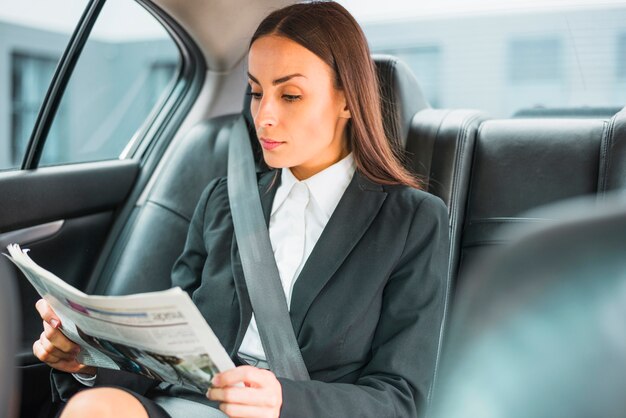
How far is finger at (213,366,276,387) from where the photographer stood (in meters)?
0.96

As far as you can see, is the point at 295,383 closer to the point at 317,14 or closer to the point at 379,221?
the point at 379,221

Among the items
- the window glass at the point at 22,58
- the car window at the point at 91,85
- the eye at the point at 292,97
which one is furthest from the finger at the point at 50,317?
the window glass at the point at 22,58

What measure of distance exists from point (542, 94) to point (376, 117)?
0.76 metres

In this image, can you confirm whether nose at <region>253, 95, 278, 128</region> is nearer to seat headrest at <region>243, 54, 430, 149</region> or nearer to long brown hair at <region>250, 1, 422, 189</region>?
long brown hair at <region>250, 1, 422, 189</region>

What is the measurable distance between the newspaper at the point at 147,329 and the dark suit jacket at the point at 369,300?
276 mm

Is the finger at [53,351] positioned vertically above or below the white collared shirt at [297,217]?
below

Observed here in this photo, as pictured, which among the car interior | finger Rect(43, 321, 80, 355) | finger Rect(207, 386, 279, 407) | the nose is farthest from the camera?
the car interior

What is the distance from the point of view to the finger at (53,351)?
132 cm

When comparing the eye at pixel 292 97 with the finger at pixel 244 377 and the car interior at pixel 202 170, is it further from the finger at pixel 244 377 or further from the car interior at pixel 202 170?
the finger at pixel 244 377

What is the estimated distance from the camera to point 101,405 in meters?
1.08

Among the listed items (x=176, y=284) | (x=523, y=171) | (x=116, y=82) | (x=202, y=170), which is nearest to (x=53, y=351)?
(x=176, y=284)

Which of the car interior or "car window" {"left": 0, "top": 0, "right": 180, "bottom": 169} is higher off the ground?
the car interior

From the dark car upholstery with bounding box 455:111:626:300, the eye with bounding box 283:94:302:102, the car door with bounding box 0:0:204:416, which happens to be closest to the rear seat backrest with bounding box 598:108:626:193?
the dark car upholstery with bounding box 455:111:626:300

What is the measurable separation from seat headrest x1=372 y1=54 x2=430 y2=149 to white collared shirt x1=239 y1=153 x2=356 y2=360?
28 cm
